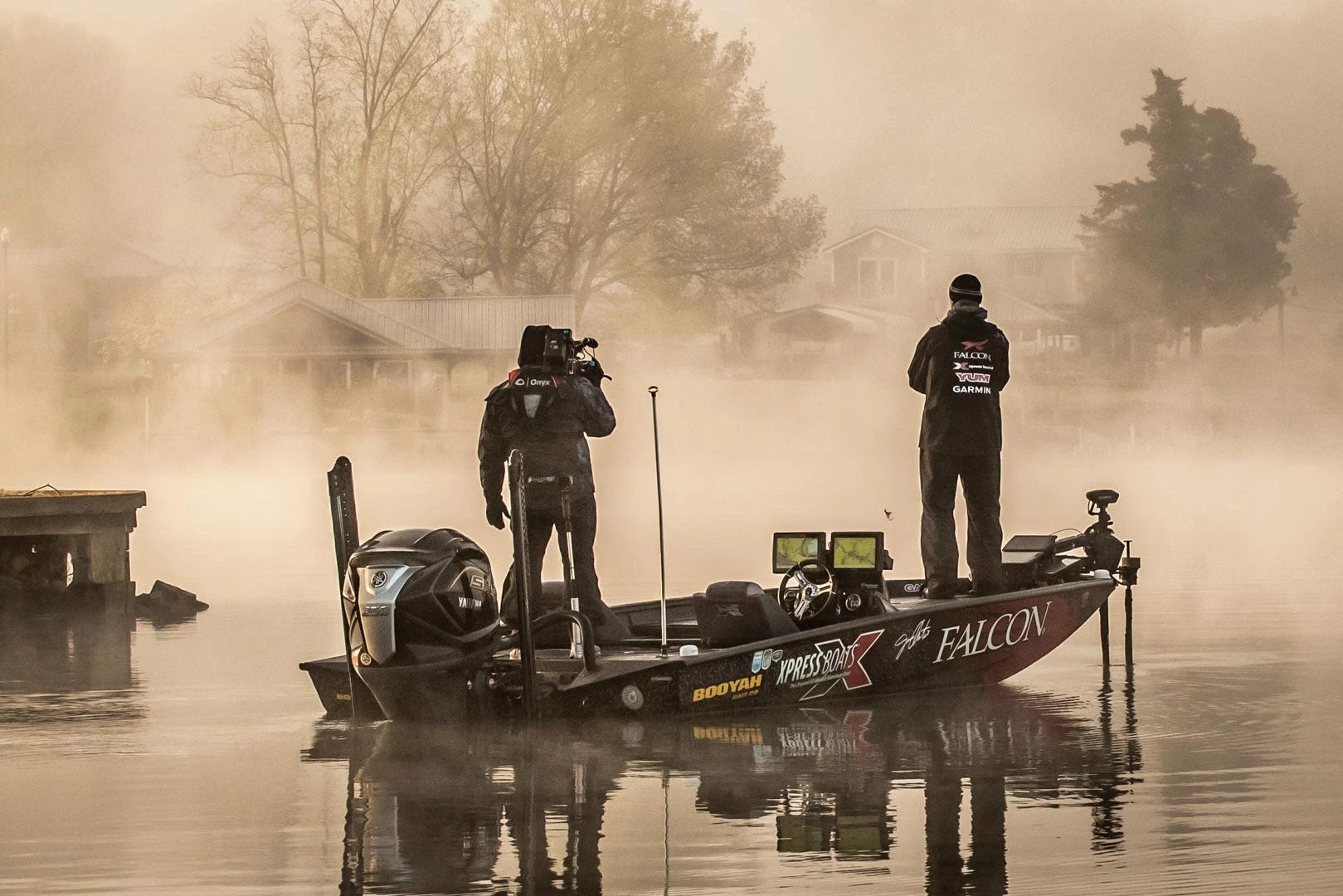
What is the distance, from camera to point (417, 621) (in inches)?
371

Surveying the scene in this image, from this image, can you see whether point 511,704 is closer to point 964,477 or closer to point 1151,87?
point 964,477

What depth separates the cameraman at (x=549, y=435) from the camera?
1076 cm

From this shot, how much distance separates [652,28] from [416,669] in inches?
2549

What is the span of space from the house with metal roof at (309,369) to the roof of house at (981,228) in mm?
A: 29709

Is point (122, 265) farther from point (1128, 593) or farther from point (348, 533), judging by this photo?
point (348, 533)

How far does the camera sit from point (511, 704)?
32.6 ft

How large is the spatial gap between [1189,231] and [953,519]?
62.2 m

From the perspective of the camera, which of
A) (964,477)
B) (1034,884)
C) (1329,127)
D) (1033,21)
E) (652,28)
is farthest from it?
(1033,21)

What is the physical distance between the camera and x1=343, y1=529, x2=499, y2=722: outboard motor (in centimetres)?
942

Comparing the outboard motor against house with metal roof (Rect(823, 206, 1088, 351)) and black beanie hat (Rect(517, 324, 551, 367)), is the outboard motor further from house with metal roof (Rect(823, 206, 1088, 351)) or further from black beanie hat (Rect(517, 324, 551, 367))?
house with metal roof (Rect(823, 206, 1088, 351))

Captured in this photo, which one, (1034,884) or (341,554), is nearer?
(1034,884)

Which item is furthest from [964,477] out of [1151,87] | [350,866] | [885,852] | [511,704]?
[1151,87]

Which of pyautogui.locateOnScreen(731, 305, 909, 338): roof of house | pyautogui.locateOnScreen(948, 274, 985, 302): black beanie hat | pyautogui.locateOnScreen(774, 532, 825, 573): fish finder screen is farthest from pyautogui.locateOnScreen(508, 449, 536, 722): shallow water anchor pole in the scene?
pyautogui.locateOnScreen(731, 305, 909, 338): roof of house

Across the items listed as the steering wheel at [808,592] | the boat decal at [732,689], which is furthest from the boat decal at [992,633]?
the boat decal at [732,689]
